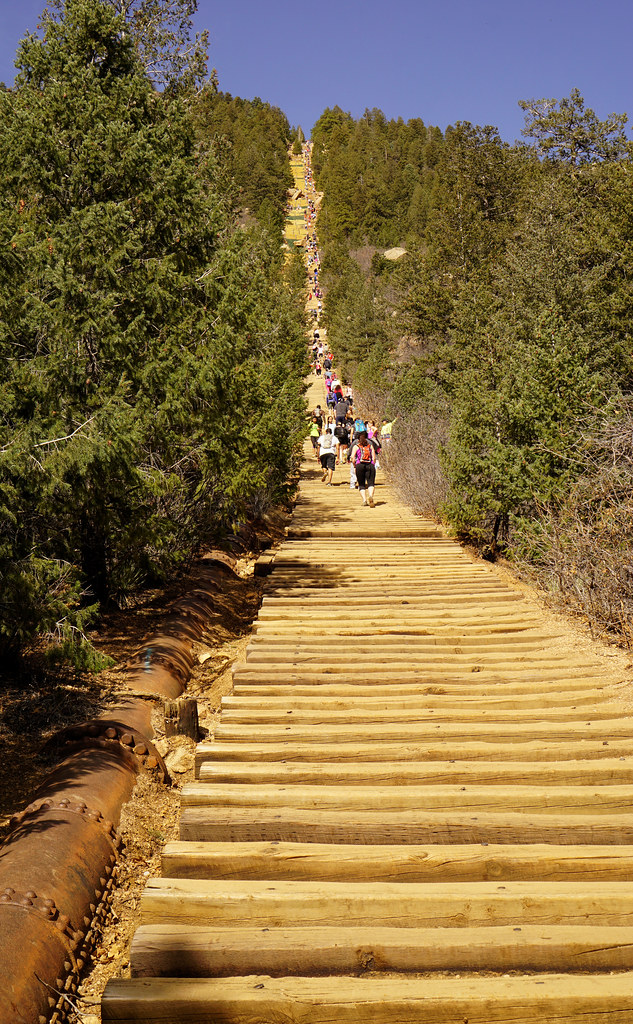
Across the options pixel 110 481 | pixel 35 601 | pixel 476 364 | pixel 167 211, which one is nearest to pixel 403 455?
pixel 476 364

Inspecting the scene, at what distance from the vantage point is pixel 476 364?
24.9 metres

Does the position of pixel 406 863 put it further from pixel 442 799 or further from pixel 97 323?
pixel 97 323

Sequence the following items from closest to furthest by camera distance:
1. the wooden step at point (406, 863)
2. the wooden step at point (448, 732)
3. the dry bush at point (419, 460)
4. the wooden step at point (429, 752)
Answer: the wooden step at point (406, 863) → the wooden step at point (429, 752) → the wooden step at point (448, 732) → the dry bush at point (419, 460)

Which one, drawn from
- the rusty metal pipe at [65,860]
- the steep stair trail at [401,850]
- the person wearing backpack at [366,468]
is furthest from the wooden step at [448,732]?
the person wearing backpack at [366,468]

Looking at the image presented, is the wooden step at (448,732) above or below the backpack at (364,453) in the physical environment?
below

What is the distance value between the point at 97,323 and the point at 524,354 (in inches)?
295

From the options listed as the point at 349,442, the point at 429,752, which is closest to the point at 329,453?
the point at 349,442

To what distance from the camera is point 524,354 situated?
1278cm

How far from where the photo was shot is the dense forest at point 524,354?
9570 mm

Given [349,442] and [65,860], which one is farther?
[349,442]

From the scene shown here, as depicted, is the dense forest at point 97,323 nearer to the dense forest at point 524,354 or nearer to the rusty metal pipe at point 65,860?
the rusty metal pipe at point 65,860

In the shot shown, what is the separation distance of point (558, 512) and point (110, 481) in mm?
6549

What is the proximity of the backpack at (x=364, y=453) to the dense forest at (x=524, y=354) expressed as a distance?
43.4 inches

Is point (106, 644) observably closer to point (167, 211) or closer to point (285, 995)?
point (167, 211)
